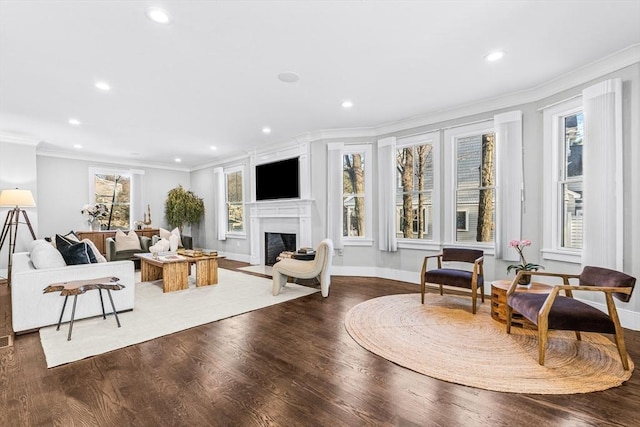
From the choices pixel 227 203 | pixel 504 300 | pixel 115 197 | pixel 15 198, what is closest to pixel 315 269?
pixel 504 300

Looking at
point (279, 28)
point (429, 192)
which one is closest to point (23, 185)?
point (279, 28)

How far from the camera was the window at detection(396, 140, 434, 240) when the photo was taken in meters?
5.04

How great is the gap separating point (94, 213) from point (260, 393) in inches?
292

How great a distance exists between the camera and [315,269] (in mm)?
4207

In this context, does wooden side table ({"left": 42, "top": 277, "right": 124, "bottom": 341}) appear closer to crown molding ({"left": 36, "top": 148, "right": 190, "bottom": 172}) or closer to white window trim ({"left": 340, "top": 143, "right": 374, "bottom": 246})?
white window trim ({"left": 340, "top": 143, "right": 374, "bottom": 246})

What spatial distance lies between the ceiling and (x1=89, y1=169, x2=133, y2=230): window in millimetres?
2863

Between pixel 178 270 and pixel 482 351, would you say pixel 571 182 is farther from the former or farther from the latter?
pixel 178 270

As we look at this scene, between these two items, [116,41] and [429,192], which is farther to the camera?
[429,192]

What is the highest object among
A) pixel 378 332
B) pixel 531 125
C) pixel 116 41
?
pixel 116 41

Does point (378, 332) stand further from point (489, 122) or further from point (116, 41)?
point (116, 41)

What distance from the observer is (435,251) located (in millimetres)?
4883

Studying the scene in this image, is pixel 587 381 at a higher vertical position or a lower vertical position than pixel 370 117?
lower

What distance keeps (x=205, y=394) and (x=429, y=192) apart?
14.1 feet

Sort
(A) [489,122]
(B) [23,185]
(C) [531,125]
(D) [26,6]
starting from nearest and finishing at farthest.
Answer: (D) [26,6]
(C) [531,125]
(A) [489,122]
(B) [23,185]
